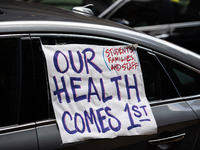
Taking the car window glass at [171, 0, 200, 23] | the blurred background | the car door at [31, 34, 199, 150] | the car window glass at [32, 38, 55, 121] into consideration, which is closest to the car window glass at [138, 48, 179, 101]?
the car door at [31, 34, 199, 150]

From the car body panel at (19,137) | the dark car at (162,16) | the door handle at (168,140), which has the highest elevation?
the dark car at (162,16)

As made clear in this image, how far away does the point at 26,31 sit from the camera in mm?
1582

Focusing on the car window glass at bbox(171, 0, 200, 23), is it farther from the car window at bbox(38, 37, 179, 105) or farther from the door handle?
the door handle

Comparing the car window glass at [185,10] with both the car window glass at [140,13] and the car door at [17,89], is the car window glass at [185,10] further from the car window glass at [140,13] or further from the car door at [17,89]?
the car door at [17,89]

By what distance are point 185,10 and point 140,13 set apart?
792mm

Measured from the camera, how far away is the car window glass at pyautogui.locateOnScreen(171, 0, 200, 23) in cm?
493

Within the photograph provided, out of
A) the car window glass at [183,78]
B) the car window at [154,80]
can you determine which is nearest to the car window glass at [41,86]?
the car window at [154,80]

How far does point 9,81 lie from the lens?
153 centimetres

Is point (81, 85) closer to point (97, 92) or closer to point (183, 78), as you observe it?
point (97, 92)

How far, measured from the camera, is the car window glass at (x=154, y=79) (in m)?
1.86

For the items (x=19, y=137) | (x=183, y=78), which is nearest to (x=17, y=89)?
(x=19, y=137)

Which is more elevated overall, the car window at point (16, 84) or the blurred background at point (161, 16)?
the blurred background at point (161, 16)

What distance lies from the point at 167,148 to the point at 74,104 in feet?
2.07

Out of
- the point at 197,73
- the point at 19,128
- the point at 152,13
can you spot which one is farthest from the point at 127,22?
the point at 19,128
